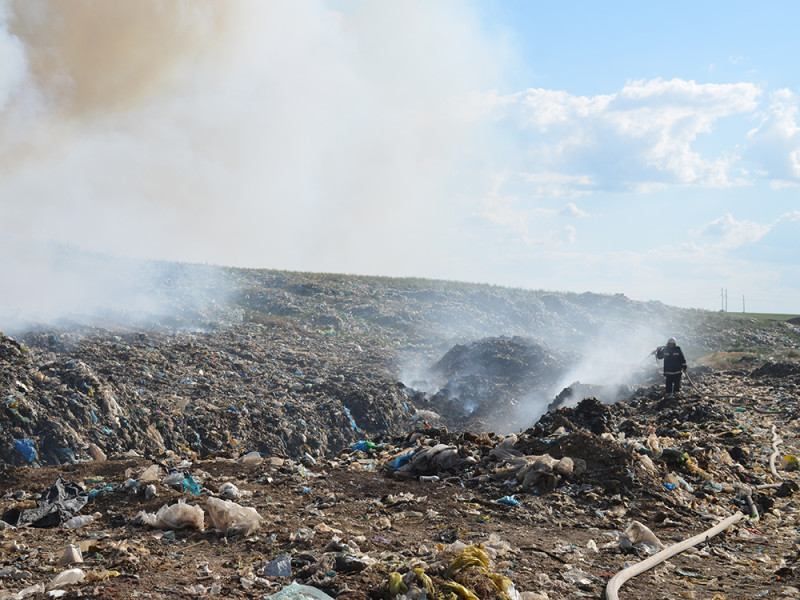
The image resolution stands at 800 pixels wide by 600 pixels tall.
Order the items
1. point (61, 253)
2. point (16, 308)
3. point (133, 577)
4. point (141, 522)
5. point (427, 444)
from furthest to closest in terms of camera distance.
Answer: point (61, 253)
point (16, 308)
point (427, 444)
point (141, 522)
point (133, 577)

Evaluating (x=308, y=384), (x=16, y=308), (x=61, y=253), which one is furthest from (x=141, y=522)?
(x=61, y=253)

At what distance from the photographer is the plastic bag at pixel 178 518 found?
5590 mm

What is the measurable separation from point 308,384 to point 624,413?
6165 millimetres

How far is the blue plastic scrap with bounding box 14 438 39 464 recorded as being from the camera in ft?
29.8

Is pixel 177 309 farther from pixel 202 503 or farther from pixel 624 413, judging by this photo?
pixel 202 503

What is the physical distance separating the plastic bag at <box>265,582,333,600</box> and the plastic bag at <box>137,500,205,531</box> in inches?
70.7

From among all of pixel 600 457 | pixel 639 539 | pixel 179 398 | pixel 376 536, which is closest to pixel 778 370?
pixel 600 457

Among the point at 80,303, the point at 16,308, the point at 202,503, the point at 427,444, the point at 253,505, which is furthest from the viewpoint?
the point at 80,303

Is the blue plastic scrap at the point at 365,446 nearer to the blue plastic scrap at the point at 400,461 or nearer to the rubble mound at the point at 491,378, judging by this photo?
the blue plastic scrap at the point at 400,461

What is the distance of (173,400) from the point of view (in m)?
11.9

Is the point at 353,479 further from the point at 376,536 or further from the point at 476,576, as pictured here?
the point at 476,576

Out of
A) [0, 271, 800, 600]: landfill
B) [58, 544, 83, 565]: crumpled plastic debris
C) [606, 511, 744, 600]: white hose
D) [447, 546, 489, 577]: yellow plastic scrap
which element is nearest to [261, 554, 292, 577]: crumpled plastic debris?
[0, 271, 800, 600]: landfill

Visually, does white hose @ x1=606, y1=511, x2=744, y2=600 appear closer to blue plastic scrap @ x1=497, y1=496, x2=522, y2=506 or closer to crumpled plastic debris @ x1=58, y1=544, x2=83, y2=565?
blue plastic scrap @ x1=497, y1=496, x2=522, y2=506

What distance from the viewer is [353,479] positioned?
7633 mm
